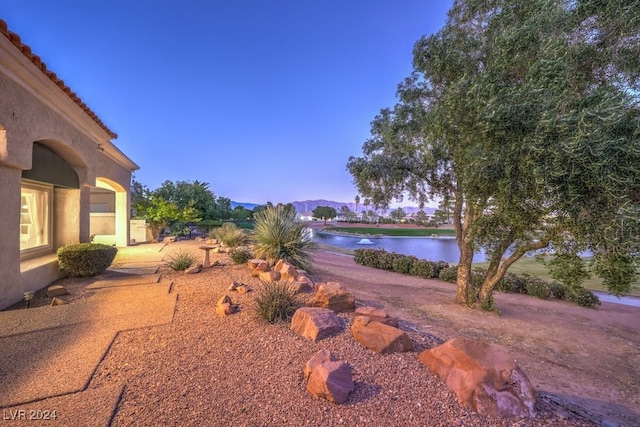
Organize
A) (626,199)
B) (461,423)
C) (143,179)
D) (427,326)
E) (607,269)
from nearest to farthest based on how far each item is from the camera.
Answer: (461,423)
(626,199)
(607,269)
(427,326)
(143,179)

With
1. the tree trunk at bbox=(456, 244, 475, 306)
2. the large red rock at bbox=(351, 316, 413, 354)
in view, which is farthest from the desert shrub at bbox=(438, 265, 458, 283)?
the large red rock at bbox=(351, 316, 413, 354)

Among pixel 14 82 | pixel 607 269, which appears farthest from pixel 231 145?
pixel 607 269

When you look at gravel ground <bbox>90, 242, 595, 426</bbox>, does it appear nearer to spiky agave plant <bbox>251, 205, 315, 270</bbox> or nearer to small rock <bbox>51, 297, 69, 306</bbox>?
small rock <bbox>51, 297, 69, 306</bbox>

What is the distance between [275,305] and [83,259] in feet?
18.1

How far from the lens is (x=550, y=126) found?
405 cm

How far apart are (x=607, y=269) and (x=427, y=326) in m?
3.01

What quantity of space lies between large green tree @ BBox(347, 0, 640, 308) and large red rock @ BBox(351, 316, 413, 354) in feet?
10.3

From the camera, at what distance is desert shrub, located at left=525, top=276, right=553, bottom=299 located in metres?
9.47

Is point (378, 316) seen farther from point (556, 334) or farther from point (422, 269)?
point (422, 269)

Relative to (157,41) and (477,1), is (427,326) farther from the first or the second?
(157,41)

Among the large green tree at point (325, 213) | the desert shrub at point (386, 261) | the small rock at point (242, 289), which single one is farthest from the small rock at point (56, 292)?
the large green tree at point (325, 213)

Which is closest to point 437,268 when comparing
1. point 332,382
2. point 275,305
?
point 275,305

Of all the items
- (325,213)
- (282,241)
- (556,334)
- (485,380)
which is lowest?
(556,334)

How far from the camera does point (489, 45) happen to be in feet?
20.7
